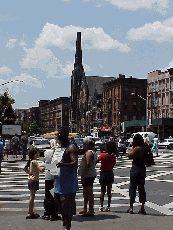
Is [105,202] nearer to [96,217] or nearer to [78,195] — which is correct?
[78,195]

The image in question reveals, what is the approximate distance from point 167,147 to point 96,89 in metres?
84.1

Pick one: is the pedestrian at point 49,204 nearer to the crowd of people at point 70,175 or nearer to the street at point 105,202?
the crowd of people at point 70,175

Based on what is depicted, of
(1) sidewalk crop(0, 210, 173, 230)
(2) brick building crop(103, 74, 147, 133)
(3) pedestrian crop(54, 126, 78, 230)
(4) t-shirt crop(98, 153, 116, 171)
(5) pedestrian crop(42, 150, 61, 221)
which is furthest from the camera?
(2) brick building crop(103, 74, 147, 133)

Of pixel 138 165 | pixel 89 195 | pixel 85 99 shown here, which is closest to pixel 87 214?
pixel 89 195

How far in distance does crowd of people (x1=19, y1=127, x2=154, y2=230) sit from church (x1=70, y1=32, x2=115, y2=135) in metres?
108

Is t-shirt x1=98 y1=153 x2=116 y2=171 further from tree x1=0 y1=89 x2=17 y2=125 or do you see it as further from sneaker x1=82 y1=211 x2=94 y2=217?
tree x1=0 y1=89 x2=17 y2=125

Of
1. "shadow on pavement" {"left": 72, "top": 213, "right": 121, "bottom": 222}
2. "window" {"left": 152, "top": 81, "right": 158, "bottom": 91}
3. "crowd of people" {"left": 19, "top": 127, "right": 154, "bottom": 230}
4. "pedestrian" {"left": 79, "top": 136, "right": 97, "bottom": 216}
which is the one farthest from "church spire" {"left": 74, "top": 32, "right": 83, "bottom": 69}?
"shadow on pavement" {"left": 72, "top": 213, "right": 121, "bottom": 222}

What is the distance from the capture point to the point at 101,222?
888cm

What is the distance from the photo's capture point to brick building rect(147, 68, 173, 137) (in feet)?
242

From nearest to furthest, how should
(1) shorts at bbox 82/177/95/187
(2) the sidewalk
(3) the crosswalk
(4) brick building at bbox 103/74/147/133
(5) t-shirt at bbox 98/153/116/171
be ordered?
(2) the sidewalk < (1) shorts at bbox 82/177/95/187 < (5) t-shirt at bbox 98/153/116/171 < (3) the crosswalk < (4) brick building at bbox 103/74/147/133

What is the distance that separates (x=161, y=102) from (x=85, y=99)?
71034 mm

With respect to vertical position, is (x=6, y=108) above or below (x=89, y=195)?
above

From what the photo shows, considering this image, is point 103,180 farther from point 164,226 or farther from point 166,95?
point 166,95

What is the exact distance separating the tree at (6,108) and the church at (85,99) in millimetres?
49388
